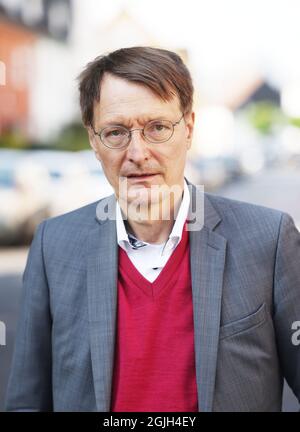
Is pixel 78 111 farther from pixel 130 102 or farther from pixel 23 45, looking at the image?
pixel 23 45

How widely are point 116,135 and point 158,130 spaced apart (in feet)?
0.32

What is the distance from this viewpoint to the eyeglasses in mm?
1484

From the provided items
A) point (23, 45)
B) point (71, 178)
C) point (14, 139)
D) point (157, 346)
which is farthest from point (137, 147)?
point (23, 45)

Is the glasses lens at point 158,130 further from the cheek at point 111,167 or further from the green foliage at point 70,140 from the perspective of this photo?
the green foliage at point 70,140

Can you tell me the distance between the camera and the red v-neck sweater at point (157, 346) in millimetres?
1449

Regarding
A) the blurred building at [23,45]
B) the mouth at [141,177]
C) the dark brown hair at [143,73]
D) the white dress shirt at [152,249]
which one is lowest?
the white dress shirt at [152,249]

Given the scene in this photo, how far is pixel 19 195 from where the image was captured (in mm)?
6301


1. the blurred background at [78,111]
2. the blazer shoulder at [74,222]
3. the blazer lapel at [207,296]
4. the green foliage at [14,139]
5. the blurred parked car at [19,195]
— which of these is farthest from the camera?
the blurred parked car at [19,195]

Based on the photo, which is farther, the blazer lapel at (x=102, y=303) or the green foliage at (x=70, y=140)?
the green foliage at (x=70, y=140)

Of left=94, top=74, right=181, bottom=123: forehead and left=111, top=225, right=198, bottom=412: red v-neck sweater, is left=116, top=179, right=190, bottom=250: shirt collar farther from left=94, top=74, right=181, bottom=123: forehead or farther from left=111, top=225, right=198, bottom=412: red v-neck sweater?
left=94, top=74, right=181, bottom=123: forehead

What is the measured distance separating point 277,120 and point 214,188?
2.29 ft

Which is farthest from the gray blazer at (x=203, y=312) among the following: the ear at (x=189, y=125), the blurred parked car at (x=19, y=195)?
the blurred parked car at (x=19, y=195)

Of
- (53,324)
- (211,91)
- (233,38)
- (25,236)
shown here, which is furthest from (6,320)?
(53,324)

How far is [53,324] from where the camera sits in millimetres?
1584
